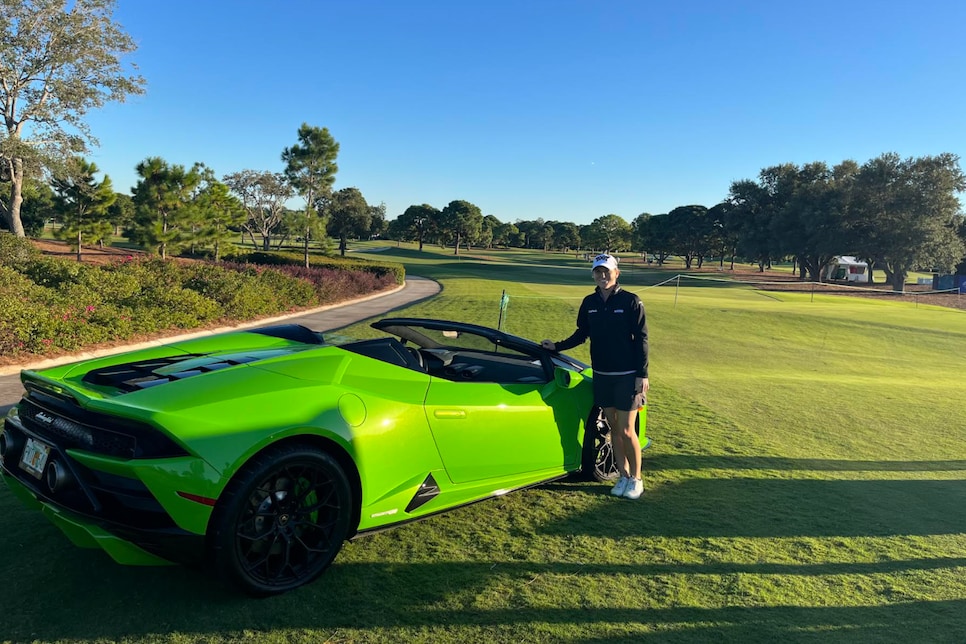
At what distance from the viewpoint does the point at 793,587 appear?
3.29 m

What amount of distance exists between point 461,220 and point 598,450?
302ft

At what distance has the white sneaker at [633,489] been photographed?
14.8 ft

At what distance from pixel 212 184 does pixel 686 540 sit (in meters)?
45.0

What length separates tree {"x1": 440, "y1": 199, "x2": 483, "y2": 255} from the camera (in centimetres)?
9500

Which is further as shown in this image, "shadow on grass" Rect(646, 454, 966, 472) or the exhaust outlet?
"shadow on grass" Rect(646, 454, 966, 472)

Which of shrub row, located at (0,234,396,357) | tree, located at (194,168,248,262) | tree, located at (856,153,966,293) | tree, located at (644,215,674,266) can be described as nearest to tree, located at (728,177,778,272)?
tree, located at (856,153,966,293)

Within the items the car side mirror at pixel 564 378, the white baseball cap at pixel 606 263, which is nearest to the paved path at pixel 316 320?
the car side mirror at pixel 564 378

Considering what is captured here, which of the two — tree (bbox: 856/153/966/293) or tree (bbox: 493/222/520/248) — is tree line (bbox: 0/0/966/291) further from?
tree (bbox: 493/222/520/248)

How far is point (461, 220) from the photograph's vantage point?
94750 millimetres

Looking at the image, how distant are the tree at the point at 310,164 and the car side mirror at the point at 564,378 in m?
40.0

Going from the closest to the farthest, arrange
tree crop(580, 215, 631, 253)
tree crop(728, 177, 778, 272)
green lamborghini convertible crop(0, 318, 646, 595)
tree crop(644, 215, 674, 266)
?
green lamborghini convertible crop(0, 318, 646, 595)
tree crop(728, 177, 778, 272)
tree crop(644, 215, 674, 266)
tree crop(580, 215, 631, 253)

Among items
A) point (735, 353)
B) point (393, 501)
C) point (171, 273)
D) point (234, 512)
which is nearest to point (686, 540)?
point (393, 501)

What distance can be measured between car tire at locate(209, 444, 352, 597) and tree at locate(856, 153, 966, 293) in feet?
179

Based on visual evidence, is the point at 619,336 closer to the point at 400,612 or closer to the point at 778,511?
the point at 778,511
